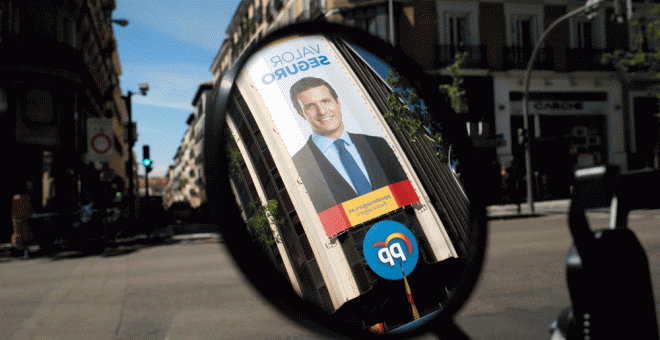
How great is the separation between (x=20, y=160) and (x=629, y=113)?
28.2 m

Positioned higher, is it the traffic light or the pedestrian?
the traffic light

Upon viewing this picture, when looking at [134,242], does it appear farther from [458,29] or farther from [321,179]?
[458,29]

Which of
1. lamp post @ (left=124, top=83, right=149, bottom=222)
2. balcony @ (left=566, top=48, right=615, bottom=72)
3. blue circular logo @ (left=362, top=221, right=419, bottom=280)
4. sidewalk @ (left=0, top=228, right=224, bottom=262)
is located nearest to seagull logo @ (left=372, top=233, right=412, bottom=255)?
blue circular logo @ (left=362, top=221, right=419, bottom=280)

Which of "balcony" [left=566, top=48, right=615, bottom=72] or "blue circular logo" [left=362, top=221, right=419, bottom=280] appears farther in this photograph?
"balcony" [left=566, top=48, right=615, bottom=72]

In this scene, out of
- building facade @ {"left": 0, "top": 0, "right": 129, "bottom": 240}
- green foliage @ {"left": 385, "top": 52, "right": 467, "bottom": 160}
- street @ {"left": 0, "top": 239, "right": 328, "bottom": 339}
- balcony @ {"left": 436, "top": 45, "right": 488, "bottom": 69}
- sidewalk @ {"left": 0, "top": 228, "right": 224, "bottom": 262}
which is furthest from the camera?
balcony @ {"left": 436, "top": 45, "right": 488, "bottom": 69}

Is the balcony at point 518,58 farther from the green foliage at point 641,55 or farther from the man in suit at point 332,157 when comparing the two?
the man in suit at point 332,157

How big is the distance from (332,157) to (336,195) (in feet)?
0.24

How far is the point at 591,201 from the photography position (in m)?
0.74

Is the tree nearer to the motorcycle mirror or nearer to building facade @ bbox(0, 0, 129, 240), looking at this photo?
building facade @ bbox(0, 0, 129, 240)

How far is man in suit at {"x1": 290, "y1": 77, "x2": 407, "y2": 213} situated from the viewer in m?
0.83

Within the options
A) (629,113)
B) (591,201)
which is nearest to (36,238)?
(591,201)

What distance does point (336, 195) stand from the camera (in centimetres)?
82

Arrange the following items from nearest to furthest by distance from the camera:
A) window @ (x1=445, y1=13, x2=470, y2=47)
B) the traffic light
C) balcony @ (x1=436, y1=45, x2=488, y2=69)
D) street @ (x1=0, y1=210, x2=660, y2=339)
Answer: street @ (x1=0, y1=210, x2=660, y2=339) → the traffic light → balcony @ (x1=436, y1=45, x2=488, y2=69) → window @ (x1=445, y1=13, x2=470, y2=47)

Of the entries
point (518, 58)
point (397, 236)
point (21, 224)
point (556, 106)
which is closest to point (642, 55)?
point (556, 106)
